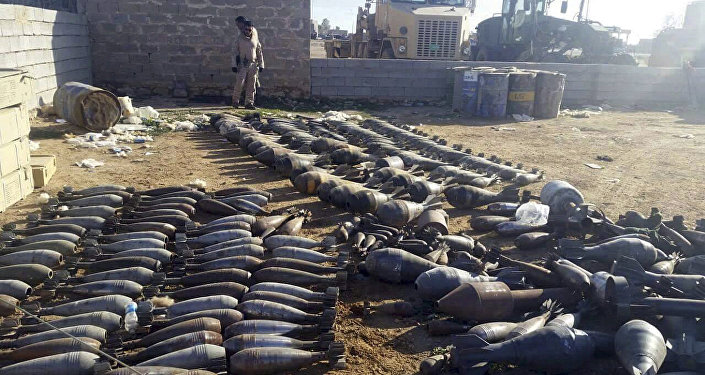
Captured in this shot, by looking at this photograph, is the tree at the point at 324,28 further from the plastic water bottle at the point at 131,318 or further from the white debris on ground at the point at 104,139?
the plastic water bottle at the point at 131,318

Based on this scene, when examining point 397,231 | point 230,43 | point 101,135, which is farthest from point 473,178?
point 230,43

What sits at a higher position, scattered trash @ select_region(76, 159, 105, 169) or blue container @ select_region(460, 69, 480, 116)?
blue container @ select_region(460, 69, 480, 116)

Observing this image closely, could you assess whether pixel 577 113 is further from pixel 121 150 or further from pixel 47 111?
pixel 47 111

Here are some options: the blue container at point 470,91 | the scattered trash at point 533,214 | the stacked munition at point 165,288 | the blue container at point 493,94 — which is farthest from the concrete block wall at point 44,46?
the blue container at point 493,94

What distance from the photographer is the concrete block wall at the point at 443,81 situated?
14.2m

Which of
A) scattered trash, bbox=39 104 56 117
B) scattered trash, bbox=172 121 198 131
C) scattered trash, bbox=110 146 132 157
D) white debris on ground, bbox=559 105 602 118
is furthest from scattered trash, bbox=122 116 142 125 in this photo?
white debris on ground, bbox=559 105 602 118

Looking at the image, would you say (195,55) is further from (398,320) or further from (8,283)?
(398,320)

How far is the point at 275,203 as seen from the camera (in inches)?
249

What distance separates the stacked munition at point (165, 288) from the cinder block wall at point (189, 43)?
8530mm

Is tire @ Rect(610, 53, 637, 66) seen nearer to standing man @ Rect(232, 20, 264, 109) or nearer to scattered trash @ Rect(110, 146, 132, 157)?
standing man @ Rect(232, 20, 264, 109)

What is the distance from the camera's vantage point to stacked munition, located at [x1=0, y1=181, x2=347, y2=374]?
3166mm

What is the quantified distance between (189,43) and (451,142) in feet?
24.7

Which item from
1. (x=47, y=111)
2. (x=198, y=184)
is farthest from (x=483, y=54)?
(x=198, y=184)

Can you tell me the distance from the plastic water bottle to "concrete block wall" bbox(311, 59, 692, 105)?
11151 mm
